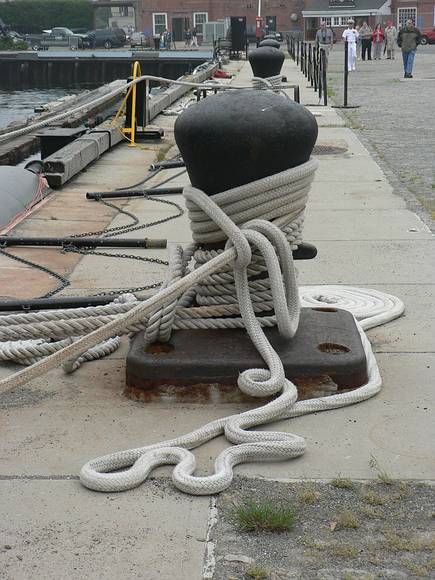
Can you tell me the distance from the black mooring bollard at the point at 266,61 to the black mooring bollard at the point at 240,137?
12872mm

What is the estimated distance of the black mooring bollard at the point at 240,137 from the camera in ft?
12.8

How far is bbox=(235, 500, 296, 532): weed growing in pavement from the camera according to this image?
9.20 feet

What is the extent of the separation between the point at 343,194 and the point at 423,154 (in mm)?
4139

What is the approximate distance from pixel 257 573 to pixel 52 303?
258 centimetres

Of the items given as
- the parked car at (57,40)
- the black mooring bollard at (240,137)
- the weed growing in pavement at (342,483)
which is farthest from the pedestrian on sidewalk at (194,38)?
the weed growing in pavement at (342,483)

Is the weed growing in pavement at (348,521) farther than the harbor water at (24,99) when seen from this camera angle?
No

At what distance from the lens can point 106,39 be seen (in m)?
83.1

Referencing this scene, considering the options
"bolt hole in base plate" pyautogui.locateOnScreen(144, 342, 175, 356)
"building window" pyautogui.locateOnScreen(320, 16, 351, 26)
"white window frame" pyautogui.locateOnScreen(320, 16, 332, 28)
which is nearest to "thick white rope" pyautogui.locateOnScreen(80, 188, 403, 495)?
"bolt hole in base plate" pyautogui.locateOnScreen(144, 342, 175, 356)

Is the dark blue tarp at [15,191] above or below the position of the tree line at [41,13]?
below

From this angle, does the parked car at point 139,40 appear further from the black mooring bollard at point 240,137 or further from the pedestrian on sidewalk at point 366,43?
the black mooring bollard at point 240,137

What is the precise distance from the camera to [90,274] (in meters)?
5.95

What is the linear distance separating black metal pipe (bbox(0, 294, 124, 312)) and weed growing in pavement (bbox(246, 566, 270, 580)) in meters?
2.41

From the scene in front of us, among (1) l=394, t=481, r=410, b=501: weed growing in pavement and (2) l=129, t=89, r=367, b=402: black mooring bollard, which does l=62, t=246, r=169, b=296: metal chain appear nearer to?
(2) l=129, t=89, r=367, b=402: black mooring bollard

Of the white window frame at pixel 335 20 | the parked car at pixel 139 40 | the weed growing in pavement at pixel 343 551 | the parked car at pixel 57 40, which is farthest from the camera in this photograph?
the white window frame at pixel 335 20
